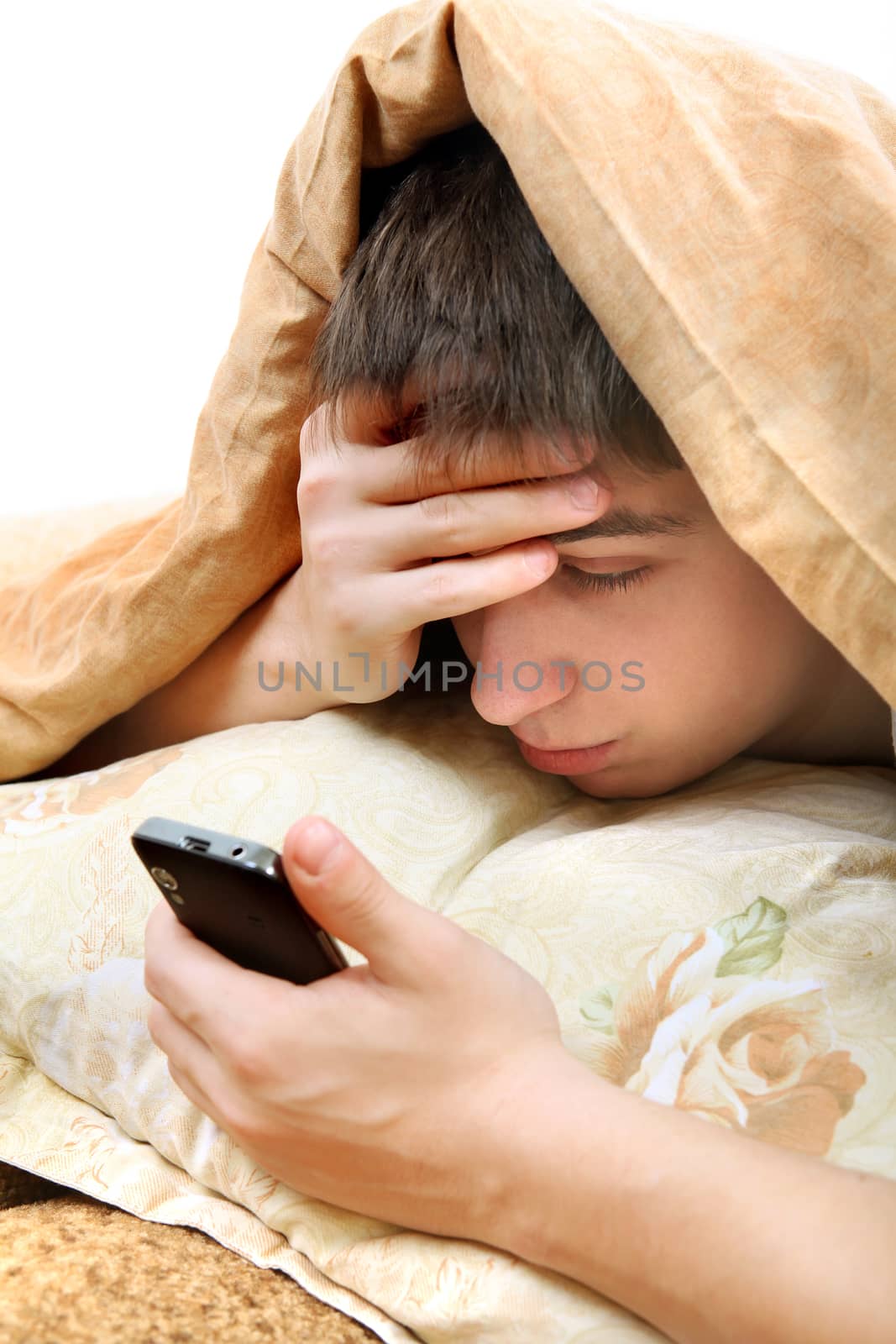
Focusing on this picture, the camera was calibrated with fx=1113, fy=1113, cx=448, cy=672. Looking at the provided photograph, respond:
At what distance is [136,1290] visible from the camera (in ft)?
1.71

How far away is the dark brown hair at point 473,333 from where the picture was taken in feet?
2.17

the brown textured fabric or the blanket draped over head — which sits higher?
the blanket draped over head

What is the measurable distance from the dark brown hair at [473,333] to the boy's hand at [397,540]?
2 centimetres

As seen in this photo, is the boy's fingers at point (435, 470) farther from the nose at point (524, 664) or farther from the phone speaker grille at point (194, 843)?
the phone speaker grille at point (194, 843)

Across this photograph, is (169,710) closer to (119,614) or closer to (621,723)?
(119,614)

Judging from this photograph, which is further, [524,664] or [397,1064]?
[524,664]

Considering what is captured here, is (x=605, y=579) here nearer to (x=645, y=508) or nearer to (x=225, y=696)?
(x=645, y=508)

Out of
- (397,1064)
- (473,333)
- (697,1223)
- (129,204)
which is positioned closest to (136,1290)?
Answer: (397,1064)

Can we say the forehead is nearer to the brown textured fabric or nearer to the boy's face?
the boy's face

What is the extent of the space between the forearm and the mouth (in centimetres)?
32

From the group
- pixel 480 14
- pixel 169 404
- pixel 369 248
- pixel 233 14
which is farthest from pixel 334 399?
pixel 233 14

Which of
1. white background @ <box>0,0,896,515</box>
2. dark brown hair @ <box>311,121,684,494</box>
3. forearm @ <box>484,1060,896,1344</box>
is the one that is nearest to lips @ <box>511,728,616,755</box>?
dark brown hair @ <box>311,121,684,494</box>

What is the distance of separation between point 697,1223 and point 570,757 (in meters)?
0.40

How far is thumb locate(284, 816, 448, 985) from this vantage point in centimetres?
48
